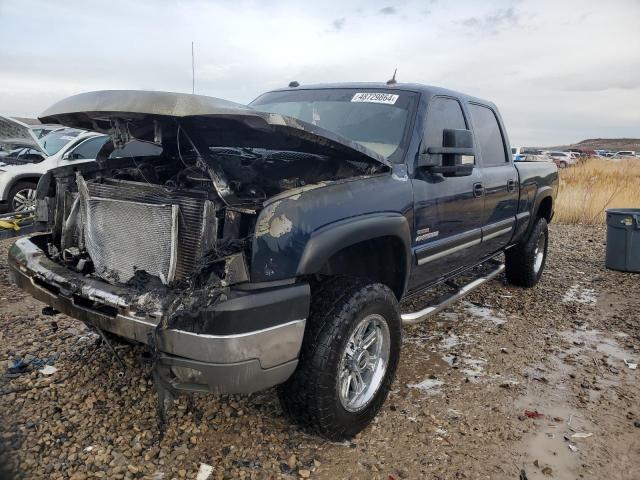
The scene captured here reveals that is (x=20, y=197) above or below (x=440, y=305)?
above

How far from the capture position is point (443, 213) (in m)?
3.44

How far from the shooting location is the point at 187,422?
2764 mm

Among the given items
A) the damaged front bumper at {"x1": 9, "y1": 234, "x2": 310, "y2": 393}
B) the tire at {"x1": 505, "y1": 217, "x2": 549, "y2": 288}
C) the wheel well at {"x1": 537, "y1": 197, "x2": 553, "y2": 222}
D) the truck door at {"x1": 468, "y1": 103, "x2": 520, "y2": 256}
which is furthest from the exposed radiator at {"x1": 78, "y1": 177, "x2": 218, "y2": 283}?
the wheel well at {"x1": 537, "y1": 197, "x2": 553, "y2": 222}

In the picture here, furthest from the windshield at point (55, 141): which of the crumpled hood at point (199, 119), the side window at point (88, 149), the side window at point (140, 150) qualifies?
the crumpled hood at point (199, 119)

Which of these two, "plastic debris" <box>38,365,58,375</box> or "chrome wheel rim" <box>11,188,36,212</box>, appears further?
"chrome wheel rim" <box>11,188,36,212</box>

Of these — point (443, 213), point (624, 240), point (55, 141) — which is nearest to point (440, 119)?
point (443, 213)

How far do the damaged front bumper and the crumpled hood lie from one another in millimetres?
704

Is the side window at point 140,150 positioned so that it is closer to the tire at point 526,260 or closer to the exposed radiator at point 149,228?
the exposed radiator at point 149,228

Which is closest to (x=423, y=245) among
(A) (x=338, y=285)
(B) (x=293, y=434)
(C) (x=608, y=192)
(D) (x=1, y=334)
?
(A) (x=338, y=285)

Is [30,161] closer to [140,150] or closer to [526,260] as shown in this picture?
[140,150]

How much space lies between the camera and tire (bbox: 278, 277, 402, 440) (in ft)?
7.91

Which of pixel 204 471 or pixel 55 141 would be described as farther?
pixel 55 141

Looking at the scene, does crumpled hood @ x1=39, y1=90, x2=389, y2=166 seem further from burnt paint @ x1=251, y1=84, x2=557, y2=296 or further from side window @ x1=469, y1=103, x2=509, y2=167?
side window @ x1=469, y1=103, x2=509, y2=167

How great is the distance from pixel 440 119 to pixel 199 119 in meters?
2.01
